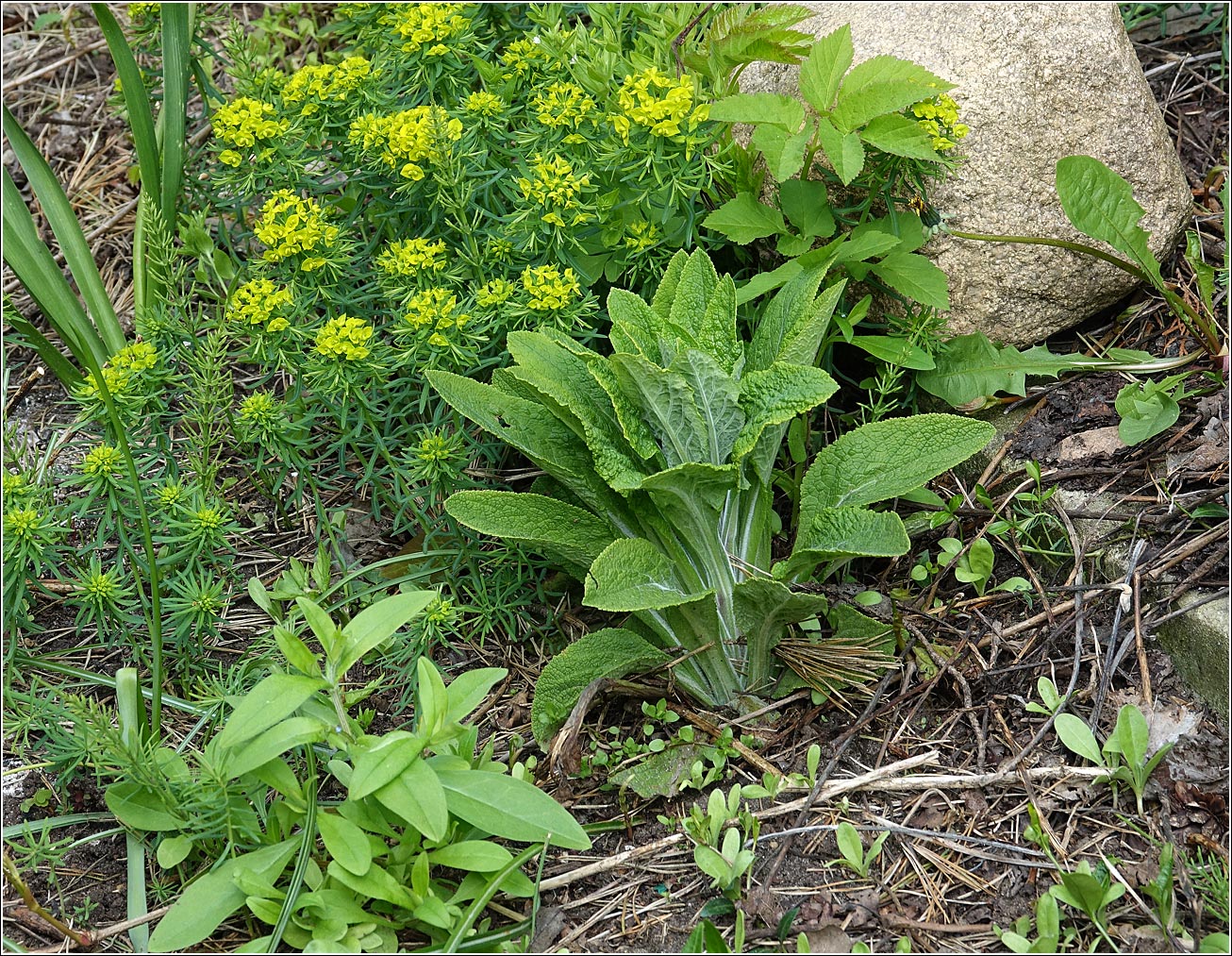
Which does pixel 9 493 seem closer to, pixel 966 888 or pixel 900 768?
pixel 900 768

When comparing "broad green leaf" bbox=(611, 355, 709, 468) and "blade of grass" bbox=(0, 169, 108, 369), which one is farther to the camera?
"blade of grass" bbox=(0, 169, 108, 369)

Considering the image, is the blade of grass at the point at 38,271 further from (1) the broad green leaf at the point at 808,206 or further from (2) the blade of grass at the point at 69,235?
(1) the broad green leaf at the point at 808,206

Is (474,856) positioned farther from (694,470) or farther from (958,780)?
(958,780)

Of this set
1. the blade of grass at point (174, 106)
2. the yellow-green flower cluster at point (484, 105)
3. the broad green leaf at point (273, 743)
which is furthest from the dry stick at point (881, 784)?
the blade of grass at point (174, 106)

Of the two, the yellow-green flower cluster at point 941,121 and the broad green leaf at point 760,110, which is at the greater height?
the broad green leaf at point 760,110

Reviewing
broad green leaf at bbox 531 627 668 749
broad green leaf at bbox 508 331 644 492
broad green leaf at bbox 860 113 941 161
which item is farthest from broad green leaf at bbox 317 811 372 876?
broad green leaf at bbox 860 113 941 161

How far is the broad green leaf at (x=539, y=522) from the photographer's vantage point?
222cm

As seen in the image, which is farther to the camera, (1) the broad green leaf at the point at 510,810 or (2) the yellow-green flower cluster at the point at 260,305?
(2) the yellow-green flower cluster at the point at 260,305

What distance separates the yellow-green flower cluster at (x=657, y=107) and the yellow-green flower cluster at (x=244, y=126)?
828 mm

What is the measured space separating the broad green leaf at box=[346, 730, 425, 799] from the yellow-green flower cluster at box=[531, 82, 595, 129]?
144cm

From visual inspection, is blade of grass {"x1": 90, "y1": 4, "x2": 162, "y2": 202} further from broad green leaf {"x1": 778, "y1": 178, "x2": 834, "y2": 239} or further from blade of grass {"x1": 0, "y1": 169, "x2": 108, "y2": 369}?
broad green leaf {"x1": 778, "y1": 178, "x2": 834, "y2": 239}

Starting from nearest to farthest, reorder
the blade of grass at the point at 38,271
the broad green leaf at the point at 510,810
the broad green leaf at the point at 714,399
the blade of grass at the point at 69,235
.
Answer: the broad green leaf at the point at 510,810 → the broad green leaf at the point at 714,399 → the blade of grass at the point at 38,271 → the blade of grass at the point at 69,235

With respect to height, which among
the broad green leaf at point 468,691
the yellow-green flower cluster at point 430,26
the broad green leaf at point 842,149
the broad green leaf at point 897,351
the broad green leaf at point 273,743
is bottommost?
the broad green leaf at point 468,691

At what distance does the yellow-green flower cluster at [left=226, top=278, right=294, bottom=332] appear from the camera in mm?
2281
